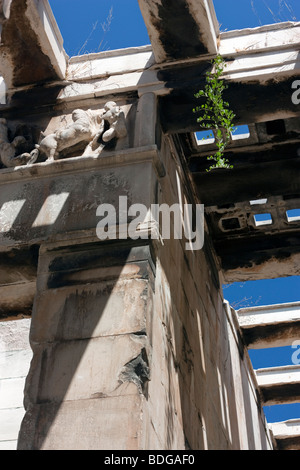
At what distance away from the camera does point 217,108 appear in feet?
18.9

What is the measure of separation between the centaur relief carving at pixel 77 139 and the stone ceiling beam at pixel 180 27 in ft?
2.34

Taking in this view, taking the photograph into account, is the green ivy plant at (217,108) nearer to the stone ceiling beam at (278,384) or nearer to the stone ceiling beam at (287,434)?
the stone ceiling beam at (278,384)

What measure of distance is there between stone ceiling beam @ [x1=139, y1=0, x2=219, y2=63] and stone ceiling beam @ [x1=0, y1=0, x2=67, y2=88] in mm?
928

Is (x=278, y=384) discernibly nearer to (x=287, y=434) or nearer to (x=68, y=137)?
(x=287, y=434)

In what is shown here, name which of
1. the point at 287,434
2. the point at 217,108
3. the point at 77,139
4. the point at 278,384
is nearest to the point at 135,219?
the point at 77,139

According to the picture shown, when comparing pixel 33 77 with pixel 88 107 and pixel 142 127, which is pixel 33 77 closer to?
pixel 88 107

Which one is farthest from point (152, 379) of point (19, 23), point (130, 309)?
point (19, 23)

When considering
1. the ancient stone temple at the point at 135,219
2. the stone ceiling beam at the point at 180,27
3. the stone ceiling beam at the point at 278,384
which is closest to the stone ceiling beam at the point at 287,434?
the stone ceiling beam at the point at 278,384

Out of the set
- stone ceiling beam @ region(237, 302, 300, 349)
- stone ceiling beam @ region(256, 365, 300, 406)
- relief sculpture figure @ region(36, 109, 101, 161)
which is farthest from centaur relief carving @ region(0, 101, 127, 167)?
stone ceiling beam @ region(256, 365, 300, 406)

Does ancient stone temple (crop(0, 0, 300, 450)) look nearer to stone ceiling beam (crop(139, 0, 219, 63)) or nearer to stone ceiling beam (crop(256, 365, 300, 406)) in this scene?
stone ceiling beam (crop(139, 0, 219, 63))

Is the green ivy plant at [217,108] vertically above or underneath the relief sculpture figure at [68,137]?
above

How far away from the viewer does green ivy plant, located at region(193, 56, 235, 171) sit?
5746 mm

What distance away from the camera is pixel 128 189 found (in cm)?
528

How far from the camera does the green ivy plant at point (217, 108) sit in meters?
5.75
